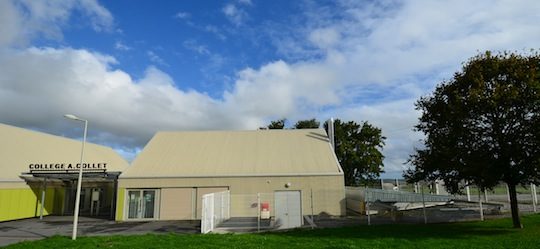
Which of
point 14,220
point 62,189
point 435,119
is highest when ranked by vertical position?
point 435,119

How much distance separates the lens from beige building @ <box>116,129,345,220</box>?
27.8 metres

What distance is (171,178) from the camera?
93.6 feet

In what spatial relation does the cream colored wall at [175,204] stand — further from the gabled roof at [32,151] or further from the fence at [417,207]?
the fence at [417,207]

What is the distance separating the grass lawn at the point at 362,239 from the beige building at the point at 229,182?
353 inches

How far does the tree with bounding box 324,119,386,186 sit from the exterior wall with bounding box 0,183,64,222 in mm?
28363

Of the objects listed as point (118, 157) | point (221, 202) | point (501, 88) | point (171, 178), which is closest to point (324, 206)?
point (221, 202)

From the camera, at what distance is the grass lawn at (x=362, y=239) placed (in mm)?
13695

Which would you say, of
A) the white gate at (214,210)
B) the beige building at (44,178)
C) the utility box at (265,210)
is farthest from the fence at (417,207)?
the beige building at (44,178)

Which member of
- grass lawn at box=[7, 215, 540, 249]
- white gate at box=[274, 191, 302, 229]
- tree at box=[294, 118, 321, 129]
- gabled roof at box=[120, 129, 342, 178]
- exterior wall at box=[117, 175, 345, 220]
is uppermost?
tree at box=[294, 118, 321, 129]

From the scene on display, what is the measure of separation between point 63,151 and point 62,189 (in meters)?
4.98

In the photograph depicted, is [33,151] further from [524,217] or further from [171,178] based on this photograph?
[524,217]

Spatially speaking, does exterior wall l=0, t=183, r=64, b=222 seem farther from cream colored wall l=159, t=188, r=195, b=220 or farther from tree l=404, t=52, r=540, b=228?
tree l=404, t=52, r=540, b=228

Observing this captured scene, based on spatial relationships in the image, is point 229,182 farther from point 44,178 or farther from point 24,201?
point 24,201

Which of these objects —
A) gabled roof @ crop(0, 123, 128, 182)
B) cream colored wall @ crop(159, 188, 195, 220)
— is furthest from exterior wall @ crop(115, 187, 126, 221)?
gabled roof @ crop(0, 123, 128, 182)
